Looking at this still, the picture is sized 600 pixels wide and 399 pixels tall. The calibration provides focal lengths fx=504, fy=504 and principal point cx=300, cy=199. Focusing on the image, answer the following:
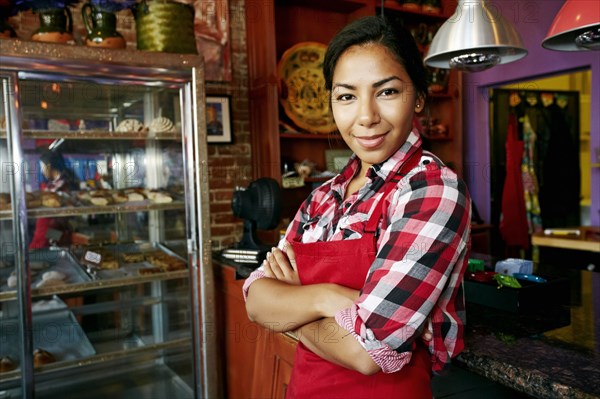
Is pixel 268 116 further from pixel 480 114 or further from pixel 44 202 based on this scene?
pixel 480 114

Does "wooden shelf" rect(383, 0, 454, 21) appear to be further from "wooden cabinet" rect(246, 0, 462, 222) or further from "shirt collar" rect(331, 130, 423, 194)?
"shirt collar" rect(331, 130, 423, 194)

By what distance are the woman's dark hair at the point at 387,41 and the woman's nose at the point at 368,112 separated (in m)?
0.11

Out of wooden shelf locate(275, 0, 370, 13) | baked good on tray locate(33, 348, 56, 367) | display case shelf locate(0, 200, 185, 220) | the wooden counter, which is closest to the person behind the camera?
display case shelf locate(0, 200, 185, 220)

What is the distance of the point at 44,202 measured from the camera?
97.7 inches

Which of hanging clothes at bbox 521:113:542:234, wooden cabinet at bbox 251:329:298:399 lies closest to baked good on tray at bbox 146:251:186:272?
wooden cabinet at bbox 251:329:298:399

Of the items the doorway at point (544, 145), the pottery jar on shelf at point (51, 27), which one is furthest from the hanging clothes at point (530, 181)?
the pottery jar on shelf at point (51, 27)

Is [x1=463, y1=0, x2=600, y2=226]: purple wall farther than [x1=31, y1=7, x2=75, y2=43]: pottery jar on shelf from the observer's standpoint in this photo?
Yes

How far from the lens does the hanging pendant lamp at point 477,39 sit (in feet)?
6.40

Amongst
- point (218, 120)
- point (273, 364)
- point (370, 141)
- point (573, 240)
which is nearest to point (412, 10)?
point (218, 120)

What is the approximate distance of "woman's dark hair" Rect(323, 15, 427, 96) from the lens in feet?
3.51

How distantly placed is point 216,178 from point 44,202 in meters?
1.20

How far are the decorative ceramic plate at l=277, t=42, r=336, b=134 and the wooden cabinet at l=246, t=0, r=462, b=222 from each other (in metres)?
0.09

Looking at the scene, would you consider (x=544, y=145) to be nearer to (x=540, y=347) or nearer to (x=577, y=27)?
(x=577, y=27)

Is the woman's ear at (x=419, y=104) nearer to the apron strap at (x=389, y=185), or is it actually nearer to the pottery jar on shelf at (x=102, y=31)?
the apron strap at (x=389, y=185)
